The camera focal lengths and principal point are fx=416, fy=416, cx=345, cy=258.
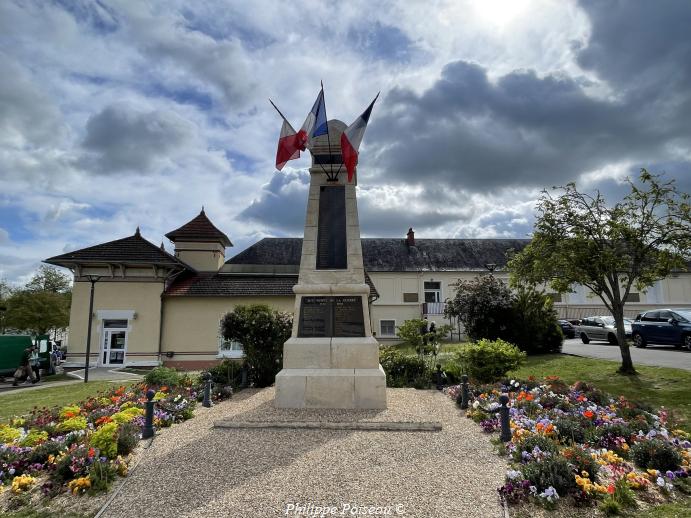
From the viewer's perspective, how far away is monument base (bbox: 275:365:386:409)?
26.5 ft

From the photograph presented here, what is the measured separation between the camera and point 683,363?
41.8ft

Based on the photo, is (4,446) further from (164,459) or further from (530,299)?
(530,299)

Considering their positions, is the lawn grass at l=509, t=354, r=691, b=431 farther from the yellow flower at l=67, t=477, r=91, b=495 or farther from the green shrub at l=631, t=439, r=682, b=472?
the yellow flower at l=67, t=477, r=91, b=495

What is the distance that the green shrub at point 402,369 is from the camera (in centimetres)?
1100

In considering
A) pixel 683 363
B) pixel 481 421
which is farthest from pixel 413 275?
pixel 481 421

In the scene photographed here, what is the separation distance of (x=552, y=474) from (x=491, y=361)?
5.95 m

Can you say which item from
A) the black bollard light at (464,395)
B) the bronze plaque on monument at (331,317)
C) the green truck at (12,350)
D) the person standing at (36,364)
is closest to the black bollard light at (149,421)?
the bronze plaque on monument at (331,317)

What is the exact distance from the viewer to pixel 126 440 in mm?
5734

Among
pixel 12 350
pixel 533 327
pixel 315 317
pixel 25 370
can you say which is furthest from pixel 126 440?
pixel 533 327

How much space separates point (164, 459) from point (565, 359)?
1406cm

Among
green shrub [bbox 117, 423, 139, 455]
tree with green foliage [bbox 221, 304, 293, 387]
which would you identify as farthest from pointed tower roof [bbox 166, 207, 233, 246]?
green shrub [bbox 117, 423, 139, 455]

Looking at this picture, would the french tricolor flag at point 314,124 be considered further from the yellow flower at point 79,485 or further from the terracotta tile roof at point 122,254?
the terracotta tile roof at point 122,254

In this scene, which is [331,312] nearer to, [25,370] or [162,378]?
[162,378]

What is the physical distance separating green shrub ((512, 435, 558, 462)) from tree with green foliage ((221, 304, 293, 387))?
715cm
